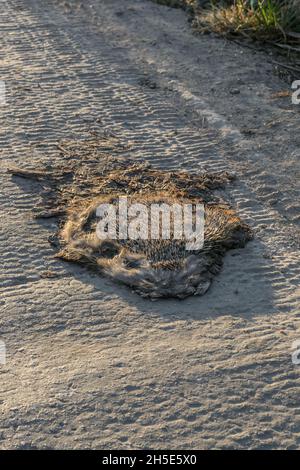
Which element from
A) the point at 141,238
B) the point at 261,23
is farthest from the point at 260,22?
the point at 141,238

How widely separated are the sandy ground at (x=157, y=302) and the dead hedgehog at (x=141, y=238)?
0.28 feet

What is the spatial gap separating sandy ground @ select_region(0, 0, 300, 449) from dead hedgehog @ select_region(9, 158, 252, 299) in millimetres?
87

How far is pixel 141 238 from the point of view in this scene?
4402mm

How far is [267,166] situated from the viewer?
5266mm

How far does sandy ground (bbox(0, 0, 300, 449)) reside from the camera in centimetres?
331

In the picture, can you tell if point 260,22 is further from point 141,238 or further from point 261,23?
point 141,238

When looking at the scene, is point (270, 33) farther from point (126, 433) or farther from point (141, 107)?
point (126, 433)

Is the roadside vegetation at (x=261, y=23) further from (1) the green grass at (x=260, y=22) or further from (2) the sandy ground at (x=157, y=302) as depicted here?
(2) the sandy ground at (x=157, y=302)

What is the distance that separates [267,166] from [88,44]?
2905mm

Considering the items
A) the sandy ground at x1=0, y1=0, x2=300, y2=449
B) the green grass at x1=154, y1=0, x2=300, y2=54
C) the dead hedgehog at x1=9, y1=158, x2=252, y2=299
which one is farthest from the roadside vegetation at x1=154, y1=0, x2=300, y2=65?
the dead hedgehog at x1=9, y1=158, x2=252, y2=299

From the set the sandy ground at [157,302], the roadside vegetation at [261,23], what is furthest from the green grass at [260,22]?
the sandy ground at [157,302]

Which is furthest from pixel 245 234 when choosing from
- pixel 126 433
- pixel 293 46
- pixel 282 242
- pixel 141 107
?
pixel 293 46

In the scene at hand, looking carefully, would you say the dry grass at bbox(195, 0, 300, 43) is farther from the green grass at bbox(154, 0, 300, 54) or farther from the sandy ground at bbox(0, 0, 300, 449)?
the sandy ground at bbox(0, 0, 300, 449)
